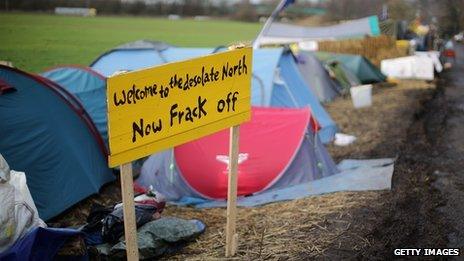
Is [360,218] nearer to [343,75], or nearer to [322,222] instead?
[322,222]

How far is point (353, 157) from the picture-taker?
311 inches

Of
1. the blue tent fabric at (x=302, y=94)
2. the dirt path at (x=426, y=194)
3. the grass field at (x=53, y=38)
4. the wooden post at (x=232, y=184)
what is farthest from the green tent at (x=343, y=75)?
the wooden post at (x=232, y=184)

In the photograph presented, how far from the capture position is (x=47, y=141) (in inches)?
214

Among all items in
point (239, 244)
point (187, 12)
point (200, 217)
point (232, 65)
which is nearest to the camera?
point (232, 65)

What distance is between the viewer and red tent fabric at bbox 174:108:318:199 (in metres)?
5.92

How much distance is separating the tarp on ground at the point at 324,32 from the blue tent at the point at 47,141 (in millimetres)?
18874

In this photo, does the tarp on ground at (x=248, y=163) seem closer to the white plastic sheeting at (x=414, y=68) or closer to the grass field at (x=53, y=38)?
the grass field at (x=53, y=38)

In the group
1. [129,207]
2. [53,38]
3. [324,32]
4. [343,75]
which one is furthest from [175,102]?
[324,32]

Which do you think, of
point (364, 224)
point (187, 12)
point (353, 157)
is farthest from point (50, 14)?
point (187, 12)

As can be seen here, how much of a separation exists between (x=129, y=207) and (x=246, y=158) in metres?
2.99

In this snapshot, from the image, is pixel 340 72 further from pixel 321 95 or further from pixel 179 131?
pixel 179 131

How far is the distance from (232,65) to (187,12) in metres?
30.2

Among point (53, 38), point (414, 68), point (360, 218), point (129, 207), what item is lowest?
point (414, 68)

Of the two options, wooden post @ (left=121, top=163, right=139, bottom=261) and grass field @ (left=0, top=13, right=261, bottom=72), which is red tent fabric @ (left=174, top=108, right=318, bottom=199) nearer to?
wooden post @ (left=121, top=163, right=139, bottom=261)
